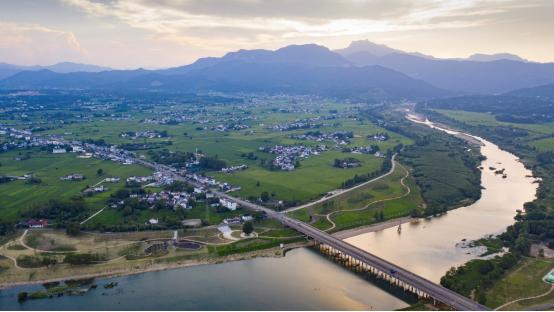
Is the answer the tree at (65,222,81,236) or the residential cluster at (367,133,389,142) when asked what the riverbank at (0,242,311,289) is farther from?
the residential cluster at (367,133,389,142)

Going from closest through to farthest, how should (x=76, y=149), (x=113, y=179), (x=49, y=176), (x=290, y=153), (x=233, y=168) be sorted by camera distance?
(x=113, y=179) → (x=49, y=176) → (x=233, y=168) → (x=290, y=153) → (x=76, y=149)

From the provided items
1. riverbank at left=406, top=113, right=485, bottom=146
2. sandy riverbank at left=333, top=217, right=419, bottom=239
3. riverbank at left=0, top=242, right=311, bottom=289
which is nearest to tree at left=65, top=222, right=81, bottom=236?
riverbank at left=0, top=242, right=311, bottom=289

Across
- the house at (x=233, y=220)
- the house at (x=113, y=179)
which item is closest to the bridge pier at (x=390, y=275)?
the house at (x=233, y=220)

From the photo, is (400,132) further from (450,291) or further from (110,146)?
(450,291)

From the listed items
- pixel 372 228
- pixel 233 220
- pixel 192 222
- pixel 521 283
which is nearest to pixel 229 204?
pixel 233 220

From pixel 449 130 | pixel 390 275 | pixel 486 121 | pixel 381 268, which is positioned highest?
pixel 486 121

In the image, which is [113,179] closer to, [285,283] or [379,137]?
[285,283]
